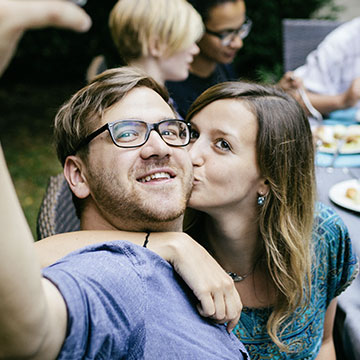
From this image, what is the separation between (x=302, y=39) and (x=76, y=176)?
397cm

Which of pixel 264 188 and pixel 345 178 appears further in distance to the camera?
pixel 345 178

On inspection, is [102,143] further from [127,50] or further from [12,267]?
[127,50]

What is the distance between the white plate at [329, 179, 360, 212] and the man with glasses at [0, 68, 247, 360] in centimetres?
96

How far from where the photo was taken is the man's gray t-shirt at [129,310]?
80 centimetres

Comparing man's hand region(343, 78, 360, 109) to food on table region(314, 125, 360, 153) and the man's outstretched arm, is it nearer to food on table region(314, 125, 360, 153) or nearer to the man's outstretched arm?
food on table region(314, 125, 360, 153)

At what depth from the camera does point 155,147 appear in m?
1.50

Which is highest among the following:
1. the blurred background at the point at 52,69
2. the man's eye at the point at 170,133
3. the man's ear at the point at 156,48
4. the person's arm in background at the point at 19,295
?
the person's arm in background at the point at 19,295

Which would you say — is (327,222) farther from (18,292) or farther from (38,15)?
(38,15)

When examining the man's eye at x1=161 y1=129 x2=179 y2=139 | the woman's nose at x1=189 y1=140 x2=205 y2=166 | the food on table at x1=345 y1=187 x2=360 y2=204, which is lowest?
the food on table at x1=345 y1=187 x2=360 y2=204

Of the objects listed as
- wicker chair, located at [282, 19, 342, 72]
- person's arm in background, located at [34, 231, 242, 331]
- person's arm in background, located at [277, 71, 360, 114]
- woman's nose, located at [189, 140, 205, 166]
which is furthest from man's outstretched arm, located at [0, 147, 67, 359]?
wicker chair, located at [282, 19, 342, 72]

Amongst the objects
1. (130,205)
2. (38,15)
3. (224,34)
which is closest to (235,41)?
(224,34)

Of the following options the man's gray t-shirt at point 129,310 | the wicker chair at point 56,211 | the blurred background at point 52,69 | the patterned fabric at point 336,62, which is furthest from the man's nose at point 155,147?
the blurred background at point 52,69

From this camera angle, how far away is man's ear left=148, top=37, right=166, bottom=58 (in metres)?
3.22

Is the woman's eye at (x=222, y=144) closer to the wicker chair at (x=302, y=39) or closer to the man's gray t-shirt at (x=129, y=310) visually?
the man's gray t-shirt at (x=129, y=310)
